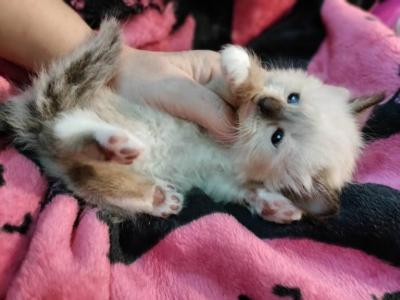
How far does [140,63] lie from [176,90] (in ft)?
0.48

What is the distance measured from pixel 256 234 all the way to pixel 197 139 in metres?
0.29

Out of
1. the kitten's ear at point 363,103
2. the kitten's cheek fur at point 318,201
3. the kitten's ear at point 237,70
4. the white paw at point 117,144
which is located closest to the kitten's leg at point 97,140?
the white paw at point 117,144

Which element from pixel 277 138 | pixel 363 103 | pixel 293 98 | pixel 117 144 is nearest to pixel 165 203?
pixel 117 144

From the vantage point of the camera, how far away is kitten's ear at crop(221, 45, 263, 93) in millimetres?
1229

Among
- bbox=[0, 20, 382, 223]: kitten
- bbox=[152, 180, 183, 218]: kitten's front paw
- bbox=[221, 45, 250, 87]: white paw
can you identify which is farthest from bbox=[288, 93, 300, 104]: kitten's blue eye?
bbox=[152, 180, 183, 218]: kitten's front paw

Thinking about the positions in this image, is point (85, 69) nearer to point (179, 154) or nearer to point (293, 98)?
point (179, 154)

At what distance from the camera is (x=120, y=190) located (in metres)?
1.15

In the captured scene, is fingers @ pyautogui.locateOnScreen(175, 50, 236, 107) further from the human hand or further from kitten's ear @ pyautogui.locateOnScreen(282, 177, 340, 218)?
kitten's ear @ pyautogui.locateOnScreen(282, 177, 340, 218)

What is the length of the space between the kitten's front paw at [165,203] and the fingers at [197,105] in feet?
0.64

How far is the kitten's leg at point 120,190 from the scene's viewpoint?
1.14 m

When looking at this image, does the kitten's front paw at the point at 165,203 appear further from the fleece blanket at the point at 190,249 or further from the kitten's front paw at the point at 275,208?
the kitten's front paw at the point at 275,208

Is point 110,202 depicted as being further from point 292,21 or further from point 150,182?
point 292,21

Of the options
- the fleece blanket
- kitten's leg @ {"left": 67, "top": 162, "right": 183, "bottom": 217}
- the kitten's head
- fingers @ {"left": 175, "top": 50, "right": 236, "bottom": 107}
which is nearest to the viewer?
the fleece blanket

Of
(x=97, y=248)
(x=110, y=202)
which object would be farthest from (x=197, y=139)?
(x=97, y=248)
